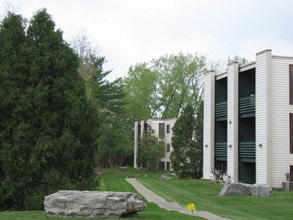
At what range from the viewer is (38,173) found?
1645cm

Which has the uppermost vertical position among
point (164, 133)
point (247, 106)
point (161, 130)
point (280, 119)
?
point (161, 130)

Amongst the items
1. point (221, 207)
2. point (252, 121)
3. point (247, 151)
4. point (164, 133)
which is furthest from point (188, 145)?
point (221, 207)

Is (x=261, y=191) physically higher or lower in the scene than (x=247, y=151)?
lower

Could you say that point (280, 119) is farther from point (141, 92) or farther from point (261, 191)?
point (141, 92)

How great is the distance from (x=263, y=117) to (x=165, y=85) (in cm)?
4759

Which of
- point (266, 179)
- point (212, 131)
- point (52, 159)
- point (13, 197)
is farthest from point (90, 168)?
point (212, 131)

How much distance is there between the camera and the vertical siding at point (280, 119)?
99.7 ft

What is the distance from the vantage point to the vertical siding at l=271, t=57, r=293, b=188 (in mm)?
30375

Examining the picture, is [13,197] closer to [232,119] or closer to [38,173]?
[38,173]

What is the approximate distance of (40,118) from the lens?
54.9 ft

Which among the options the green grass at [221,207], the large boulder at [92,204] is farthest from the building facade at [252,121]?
the large boulder at [92,204]

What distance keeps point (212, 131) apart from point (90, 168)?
2220cm

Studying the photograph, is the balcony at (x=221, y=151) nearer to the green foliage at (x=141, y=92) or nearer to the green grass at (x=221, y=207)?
the green grass at (x=221, y=207)

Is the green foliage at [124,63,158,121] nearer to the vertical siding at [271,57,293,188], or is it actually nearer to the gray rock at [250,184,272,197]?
the vertical siding at [271,57,293,188]
